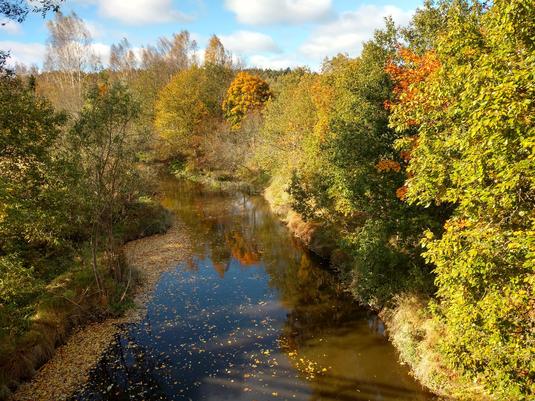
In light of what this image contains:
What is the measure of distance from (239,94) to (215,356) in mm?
58858

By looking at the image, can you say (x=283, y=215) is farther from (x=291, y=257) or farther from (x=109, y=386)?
(x=109, y=386)

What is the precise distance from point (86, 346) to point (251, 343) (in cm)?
814

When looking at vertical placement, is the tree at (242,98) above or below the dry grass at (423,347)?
above

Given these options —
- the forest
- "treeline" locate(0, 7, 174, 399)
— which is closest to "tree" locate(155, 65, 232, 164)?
the forest

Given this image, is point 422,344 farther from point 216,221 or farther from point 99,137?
point 216,221

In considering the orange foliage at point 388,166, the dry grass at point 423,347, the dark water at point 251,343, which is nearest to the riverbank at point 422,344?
the dry grass at point 423,347

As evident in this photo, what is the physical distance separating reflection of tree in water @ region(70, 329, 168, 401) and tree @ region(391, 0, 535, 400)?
11.7 m

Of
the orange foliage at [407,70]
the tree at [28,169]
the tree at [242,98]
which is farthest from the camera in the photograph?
the tree at [242,98]

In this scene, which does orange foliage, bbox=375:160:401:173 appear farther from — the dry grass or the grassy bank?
the grassy bank

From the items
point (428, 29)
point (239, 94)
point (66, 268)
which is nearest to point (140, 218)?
point (66, 268)

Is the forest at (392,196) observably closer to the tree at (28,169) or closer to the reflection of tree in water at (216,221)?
the tree at (28,169)

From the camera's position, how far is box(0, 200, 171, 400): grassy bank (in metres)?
14.8

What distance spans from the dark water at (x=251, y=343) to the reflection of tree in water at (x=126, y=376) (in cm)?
4

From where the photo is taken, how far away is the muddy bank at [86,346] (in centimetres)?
1559
